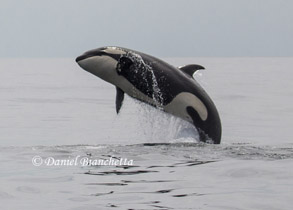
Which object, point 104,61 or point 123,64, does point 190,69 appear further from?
point 104,61

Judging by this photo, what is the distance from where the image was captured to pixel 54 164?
14.9m

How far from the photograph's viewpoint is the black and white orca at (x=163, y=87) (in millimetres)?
17344

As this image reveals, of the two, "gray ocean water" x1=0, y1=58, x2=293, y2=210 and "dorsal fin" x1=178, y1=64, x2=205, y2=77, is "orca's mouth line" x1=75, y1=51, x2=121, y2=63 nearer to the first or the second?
"gray ocean water" x1=0, y1=58, x2=293, y2=210

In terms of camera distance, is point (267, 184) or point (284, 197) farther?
point (267, 184)

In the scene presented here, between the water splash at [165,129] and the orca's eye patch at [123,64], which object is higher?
the orca's eye patch at [123,64]

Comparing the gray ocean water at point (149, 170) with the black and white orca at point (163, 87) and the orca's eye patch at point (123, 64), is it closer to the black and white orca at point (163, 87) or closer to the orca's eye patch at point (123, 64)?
the black and white orca at point (163, 87)

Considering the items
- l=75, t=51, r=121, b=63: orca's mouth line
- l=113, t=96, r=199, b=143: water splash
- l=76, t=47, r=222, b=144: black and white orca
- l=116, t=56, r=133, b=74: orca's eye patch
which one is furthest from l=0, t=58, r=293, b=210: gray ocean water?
l=75, t=51, r=121, b=63: orca's mouth line

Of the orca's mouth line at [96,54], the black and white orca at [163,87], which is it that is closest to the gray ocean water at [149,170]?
the black and white orca at [163,87]

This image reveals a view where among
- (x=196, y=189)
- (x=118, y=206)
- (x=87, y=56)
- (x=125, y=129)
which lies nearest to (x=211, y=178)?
(x=196, y=189)

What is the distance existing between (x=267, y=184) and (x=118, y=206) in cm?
323

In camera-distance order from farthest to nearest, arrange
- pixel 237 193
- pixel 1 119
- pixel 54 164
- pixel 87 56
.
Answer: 1. pixel 1 119
2. pixel 87 56
3. pixel 54 164
4. pixel 237 193

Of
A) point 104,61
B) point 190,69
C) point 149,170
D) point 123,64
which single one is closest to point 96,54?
point 104,61

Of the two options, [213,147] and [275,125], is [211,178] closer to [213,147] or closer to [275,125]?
[213,147]

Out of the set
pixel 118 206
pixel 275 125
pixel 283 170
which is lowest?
pixel 118 206
